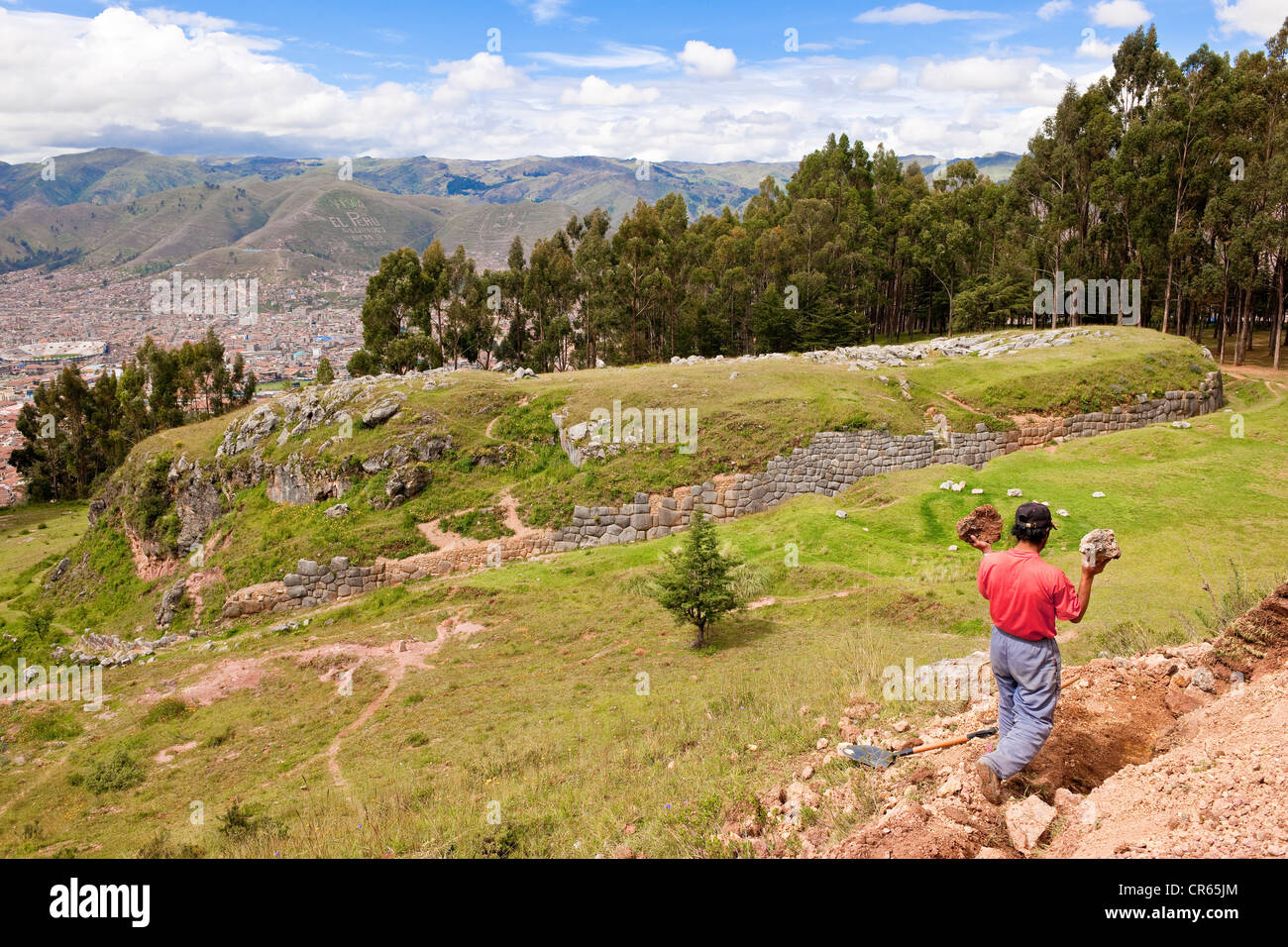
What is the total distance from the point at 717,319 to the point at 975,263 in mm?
22602

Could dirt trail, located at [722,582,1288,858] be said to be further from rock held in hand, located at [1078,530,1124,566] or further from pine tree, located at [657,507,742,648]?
pine tree, located at [657,507,742,648]

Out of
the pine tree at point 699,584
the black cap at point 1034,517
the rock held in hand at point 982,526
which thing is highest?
the black cap at point 1034,517

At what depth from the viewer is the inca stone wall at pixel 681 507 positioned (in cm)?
2373

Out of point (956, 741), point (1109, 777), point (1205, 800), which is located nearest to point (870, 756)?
point (956, 741)

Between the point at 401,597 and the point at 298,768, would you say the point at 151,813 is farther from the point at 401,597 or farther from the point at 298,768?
the point at 401,597

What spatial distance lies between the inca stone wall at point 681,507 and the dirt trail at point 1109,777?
1749cm

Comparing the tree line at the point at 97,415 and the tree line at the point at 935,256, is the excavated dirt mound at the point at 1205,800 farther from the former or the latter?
the tree line at the point at 97,415

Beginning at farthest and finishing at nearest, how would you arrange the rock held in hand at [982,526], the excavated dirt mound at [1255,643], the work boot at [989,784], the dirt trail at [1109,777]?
the excavated dirt mound at [1255,643] → the rock held in hand at [982,526] → the work boot at [989,784] → the dirt trail at [1109,777]

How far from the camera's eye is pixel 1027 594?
4.73 meters

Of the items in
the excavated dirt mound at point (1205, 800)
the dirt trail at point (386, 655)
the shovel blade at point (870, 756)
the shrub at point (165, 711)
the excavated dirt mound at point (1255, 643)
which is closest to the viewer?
the excavated dirt mound at point (1205, 800)

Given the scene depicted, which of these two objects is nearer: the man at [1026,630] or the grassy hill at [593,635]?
the man at [1026,630]

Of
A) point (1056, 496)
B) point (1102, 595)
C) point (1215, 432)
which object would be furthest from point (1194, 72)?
point (1102, 595)

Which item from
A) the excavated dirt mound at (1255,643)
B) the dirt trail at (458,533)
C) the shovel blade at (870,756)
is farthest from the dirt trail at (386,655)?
the excavated dirt mound at (1255,643)

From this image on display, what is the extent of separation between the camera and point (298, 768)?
12.2 metres
